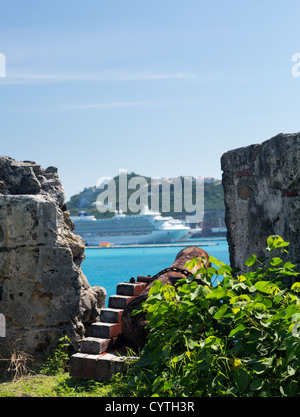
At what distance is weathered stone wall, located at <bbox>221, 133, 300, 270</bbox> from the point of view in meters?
3.80

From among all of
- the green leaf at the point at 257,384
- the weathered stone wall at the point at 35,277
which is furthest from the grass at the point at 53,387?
the green leaf at the point at 257,384

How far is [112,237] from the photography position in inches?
2790

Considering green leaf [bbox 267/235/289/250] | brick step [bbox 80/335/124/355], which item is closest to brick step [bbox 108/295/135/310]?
brick step [bbox 80/335/124/355]

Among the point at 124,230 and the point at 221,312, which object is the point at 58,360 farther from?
the point at 124,230

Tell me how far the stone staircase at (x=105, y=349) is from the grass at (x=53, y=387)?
0.08 m

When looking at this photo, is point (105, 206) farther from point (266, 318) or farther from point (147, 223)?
point (266, 318)

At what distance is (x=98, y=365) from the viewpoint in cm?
438

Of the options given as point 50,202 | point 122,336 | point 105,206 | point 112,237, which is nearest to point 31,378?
point 122,336

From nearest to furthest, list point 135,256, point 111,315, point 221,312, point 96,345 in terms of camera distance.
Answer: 1. point 221,312
2. point 96,345
3. point 111,315
4. point 135,256

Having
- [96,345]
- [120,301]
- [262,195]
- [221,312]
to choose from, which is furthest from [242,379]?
[120,301]

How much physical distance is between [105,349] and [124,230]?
66463 mm

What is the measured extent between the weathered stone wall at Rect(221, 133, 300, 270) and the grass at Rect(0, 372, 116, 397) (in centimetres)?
151

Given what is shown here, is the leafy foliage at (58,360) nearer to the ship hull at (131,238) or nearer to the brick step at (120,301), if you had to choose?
the brick step at (120,301)

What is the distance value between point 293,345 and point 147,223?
68.5 metres
